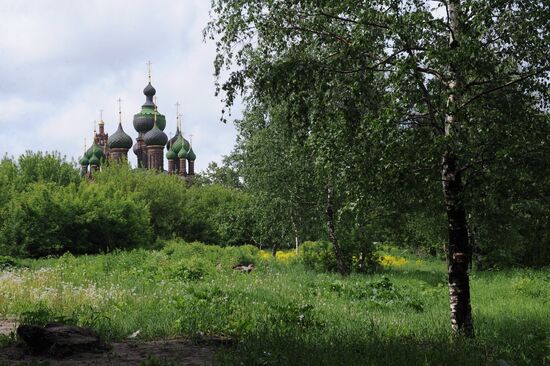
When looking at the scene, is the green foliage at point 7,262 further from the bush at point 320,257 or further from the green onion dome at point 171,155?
the green onion dome at point 171,155

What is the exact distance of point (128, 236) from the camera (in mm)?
31844

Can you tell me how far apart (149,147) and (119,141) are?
14.3ft

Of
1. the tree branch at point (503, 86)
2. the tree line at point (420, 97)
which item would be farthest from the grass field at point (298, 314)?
the tree branch at point (503, 86)

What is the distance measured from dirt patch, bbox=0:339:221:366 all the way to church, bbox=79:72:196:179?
71.0 metres

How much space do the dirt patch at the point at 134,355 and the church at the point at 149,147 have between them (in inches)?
2796

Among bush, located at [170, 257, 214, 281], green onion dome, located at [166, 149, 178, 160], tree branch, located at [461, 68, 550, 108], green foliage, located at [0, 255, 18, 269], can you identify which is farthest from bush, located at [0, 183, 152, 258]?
green onion dome, located at [166, 149, 178, 160]

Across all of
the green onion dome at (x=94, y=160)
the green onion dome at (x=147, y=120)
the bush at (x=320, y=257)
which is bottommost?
the bush at (x=320, y=257)

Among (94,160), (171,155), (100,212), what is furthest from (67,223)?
→ (171,155)

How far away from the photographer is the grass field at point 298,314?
6652mm

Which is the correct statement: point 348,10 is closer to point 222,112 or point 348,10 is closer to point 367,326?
point 222,112

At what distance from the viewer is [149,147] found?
259ft

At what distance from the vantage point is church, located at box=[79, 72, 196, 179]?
78.8 m

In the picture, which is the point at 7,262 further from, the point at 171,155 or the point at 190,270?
the point at 171,155

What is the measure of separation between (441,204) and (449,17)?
3523mm
